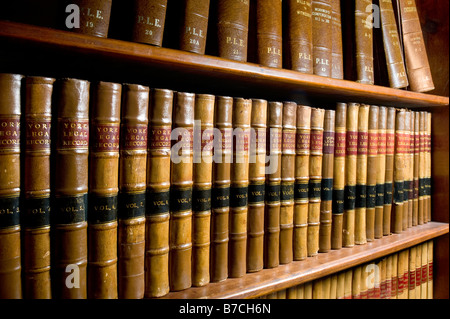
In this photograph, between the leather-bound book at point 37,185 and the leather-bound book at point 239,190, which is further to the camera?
the leather-bound book at point 239,190

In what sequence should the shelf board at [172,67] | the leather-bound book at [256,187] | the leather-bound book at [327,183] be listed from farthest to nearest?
the leather-bound book at [327,183], the leather-bound book at [256,187], the shelf board at [172,67]

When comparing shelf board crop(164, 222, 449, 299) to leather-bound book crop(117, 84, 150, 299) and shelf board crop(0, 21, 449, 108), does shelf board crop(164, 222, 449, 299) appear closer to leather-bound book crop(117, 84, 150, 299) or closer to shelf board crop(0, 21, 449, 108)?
leather-bound book crop(117, 84, 150, 299)

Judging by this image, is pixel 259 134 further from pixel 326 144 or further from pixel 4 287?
pixel 4 287

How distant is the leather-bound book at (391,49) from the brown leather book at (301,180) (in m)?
0.34

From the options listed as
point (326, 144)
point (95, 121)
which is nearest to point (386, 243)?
point (326, 144)

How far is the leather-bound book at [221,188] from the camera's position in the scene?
663mm

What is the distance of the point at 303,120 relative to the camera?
78 cm

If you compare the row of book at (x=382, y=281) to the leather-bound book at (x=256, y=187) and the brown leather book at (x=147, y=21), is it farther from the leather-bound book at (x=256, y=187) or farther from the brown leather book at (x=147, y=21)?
the brown leather book at (x=147, y=21)

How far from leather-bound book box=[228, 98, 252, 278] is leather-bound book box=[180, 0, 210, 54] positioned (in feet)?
0.46

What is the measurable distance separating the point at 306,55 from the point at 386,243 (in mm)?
579

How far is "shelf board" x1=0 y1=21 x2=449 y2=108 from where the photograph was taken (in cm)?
48

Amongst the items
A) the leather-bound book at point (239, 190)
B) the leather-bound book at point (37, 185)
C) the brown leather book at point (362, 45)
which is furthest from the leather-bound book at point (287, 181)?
the leather-bound book at point (37, 185)

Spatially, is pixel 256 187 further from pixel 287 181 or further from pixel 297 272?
pixel 297 272

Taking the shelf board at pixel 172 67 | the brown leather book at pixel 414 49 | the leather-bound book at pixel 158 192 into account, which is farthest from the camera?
the brown leather book at pixel 414 49
